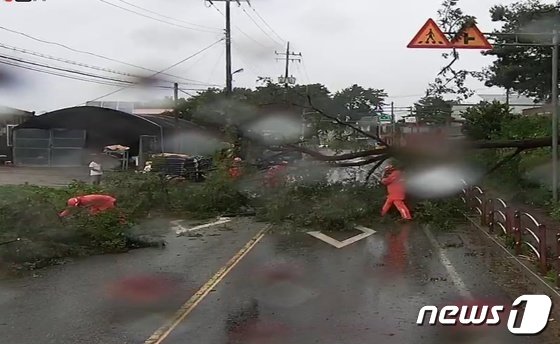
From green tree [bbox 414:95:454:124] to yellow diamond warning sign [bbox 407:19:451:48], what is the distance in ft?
4.46

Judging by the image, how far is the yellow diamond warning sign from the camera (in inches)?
360

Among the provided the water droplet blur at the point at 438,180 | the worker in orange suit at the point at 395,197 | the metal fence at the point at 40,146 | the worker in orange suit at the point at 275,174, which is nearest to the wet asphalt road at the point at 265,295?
the water droplet blur at the point at 438,180

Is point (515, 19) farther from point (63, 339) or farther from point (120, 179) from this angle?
point (63, 339)

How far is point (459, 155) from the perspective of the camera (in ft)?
29.2

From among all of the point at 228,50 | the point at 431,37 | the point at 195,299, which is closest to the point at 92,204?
the point at 195,299

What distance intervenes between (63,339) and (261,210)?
10410 mm

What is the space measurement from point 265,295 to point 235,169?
662cm

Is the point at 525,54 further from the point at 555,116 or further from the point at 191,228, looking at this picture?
Answer: the point at 191,228

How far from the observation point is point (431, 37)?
30.5ft

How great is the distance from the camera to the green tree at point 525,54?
14.1 meters

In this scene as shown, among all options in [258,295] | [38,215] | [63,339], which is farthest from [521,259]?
[38,215]

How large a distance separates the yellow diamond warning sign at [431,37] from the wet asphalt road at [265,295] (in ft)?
10.5

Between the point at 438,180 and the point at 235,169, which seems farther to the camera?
the point at 235,169

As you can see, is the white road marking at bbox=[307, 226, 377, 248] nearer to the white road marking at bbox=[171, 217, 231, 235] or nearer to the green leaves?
the white road marking at bbox=[171, 217, 231, 235]
